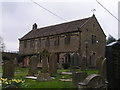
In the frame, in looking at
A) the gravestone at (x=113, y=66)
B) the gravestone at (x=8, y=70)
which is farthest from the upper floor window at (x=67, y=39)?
the gravestone at (x=113, y=66)

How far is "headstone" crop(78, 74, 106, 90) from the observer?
521cm

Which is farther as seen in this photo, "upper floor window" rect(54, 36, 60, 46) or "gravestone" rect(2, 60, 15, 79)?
"upper floor window" rect(54, 36, 60, 46)

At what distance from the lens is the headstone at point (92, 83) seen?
5.21 m

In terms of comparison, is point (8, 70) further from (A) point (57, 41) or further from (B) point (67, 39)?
(A) point (57, 41)

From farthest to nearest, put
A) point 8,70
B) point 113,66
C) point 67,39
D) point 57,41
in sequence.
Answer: point 57,41
point 67,39
point 8,70
point 113,66

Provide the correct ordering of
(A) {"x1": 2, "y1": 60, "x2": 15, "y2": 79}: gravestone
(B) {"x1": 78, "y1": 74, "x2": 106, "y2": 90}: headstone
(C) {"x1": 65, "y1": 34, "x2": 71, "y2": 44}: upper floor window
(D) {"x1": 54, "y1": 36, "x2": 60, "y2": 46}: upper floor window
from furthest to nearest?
(D) {"x1": 54, "y1": 36, "x2": 60, "y2": 46}: upper floor window
(C) {"x1": 65, "y1": 34, "x2": 71, "y2": 44}: upper floor window
(A) {"x1": 2, "y1": 60, "x2": 15, "y2": 79}: gravestone
(B) {"x1": 78, "y1": 74, "x2": 106, "y2": 90}: headstone

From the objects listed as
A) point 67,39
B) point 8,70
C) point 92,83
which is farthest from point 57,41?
point 92,83

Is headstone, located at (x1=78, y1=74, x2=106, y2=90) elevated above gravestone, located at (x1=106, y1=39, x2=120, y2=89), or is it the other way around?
gravestone, located at (x1=106, y1=39, x2=120, y2=89)

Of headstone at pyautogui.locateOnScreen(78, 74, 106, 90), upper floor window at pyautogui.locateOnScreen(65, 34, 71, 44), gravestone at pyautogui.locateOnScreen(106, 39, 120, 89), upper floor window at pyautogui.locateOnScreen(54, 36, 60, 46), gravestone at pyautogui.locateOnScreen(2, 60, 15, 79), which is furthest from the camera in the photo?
upper floor window at pyautogui.locateOnScreen(54, 36, 60, 46)

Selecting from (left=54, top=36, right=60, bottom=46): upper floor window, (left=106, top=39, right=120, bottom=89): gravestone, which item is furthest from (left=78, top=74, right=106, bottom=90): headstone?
(left=54, top=36, right=60, bottom=46): upper floor window

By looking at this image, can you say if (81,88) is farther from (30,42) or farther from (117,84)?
(30,42)

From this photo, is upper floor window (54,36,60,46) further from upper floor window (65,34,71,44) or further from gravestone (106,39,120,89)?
gravestone (106,39,120,89)

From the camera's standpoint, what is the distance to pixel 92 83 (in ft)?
17.8

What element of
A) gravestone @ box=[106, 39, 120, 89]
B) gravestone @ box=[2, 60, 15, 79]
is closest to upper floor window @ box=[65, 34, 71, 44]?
gravestone @ box=[2, 60, 15, 79]
